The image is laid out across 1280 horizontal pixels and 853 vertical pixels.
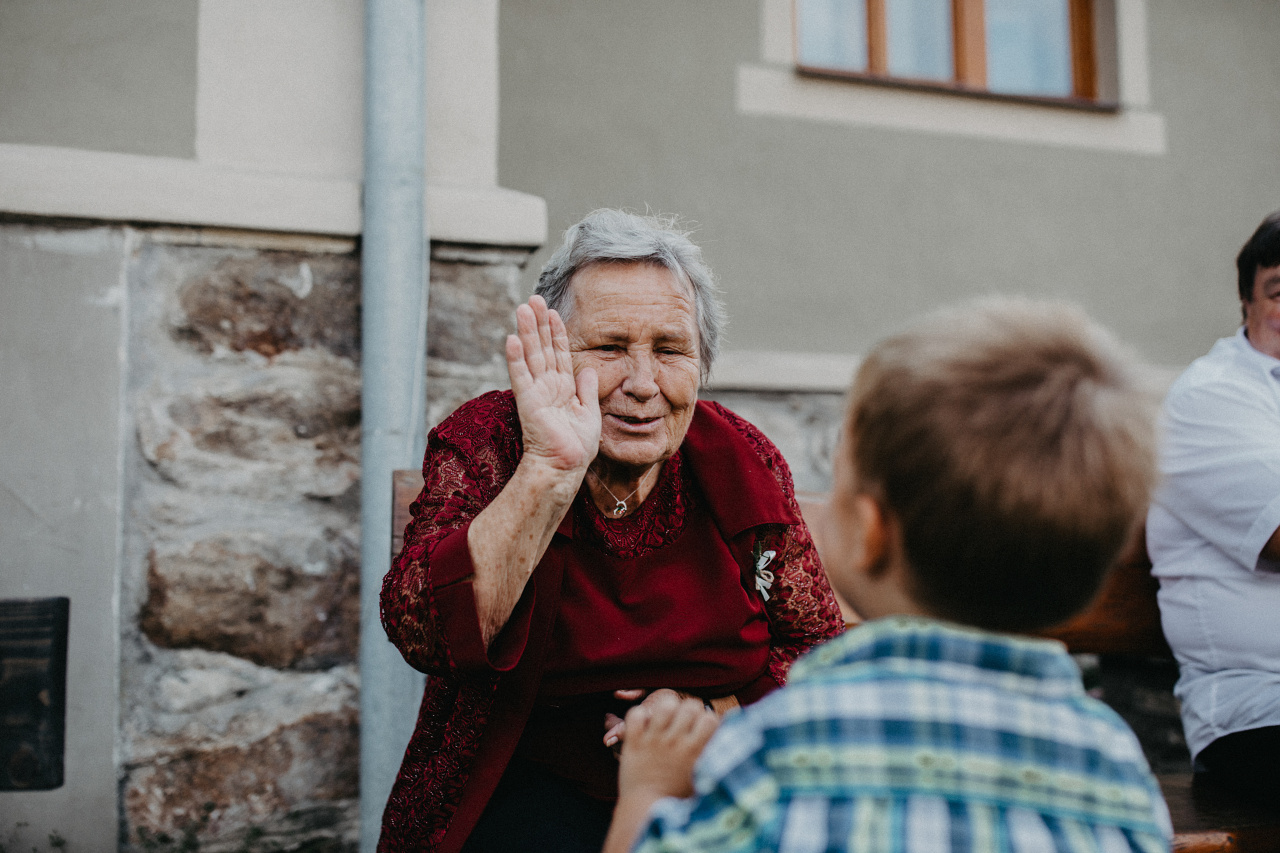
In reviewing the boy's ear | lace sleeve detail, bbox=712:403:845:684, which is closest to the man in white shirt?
lace sleeve detail, bbox=712:403:845:684

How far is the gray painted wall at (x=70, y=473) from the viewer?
2244 mm

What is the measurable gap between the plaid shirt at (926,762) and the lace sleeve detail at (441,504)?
2.07 feet

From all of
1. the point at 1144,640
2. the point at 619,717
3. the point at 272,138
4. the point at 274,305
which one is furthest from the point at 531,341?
the point at 1144,640

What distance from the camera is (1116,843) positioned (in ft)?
3.07

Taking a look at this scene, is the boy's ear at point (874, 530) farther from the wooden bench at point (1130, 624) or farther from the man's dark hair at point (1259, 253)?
the man's dark hair at point (1259, 253)

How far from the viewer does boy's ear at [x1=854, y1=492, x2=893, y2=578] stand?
39.9 inches

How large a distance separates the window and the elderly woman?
2610mm

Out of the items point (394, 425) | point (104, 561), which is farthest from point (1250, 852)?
point (104, 561)

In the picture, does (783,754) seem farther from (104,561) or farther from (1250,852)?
(104,561)

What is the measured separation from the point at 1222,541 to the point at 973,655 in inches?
55.1

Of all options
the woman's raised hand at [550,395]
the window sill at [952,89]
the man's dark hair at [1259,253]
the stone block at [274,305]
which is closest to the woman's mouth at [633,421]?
the woman's raised hand at [550,395]

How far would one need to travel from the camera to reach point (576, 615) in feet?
5.49

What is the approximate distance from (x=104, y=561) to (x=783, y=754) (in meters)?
1.99

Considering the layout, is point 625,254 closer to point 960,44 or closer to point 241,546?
point 241,546
